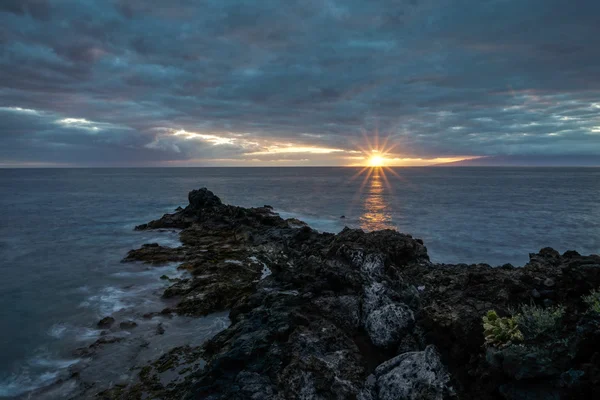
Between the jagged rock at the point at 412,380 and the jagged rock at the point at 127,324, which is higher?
the jagged rock at the point at 412,380

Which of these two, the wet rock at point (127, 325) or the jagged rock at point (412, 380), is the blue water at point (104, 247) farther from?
the jagged rock at point (412, 380)

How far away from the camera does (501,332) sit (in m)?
9.27

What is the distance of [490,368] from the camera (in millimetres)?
8586

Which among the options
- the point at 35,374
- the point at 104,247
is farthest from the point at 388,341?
the point at 104,247

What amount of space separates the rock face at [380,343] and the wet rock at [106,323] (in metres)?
3.59

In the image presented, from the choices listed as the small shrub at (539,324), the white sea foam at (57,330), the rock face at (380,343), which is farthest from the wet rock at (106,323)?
the small shrub at (539,324)

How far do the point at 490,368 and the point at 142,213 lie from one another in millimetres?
67691

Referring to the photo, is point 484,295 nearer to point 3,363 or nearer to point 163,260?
point 3,363

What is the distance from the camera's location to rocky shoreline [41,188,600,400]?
8148 millimetres

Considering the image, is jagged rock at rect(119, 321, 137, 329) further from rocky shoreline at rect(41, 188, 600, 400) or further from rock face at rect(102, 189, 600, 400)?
rock face at rect(102, 189, 600, 400)

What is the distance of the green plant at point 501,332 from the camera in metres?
8.95

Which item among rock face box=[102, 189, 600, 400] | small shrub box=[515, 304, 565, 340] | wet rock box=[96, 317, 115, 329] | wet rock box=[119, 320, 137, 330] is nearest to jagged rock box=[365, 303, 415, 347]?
rock face box=[102, 189, 600, 400]

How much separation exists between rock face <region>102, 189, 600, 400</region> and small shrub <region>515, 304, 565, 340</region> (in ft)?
0.83

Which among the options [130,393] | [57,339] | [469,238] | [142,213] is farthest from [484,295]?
[142,213]
